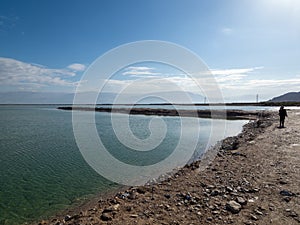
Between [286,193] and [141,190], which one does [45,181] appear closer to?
[141,190]

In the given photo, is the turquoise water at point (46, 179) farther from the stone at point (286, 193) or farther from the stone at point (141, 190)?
the stone at point (286, 193)

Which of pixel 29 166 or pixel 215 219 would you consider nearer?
pixel 215 219

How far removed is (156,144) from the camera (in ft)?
82.0

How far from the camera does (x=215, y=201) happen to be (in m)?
7.92

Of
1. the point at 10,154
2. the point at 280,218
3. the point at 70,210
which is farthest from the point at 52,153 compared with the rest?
the point at 280,218

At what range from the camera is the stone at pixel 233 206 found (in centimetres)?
711

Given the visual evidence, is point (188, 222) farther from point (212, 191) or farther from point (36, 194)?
point (36, 194)

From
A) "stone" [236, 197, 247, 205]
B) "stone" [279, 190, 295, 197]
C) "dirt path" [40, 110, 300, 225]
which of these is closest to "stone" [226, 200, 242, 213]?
"dirt path" [40, 110, 300, 225]

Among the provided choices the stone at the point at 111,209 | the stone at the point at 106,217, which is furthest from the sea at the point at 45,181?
the stone at the point at 106,217

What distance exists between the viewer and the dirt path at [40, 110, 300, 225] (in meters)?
6.84

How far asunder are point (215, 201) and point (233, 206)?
0.76 meters

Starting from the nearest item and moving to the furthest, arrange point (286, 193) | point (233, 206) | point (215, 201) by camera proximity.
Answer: point (233, 206), point (215, 201), point (286, 193)

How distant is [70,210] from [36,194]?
9.05ft

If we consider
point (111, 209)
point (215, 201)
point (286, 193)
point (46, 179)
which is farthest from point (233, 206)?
point (46, 179)
